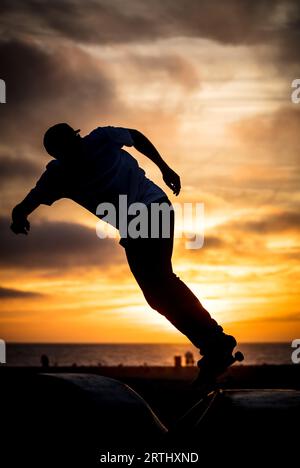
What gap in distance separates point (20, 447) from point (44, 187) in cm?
242

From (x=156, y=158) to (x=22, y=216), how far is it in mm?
1352

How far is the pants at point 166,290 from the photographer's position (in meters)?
5.53

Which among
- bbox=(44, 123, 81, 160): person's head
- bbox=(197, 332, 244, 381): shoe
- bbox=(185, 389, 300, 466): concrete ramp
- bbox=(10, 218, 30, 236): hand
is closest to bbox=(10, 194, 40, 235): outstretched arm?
bbox=(10, 218, 30, 236): hand

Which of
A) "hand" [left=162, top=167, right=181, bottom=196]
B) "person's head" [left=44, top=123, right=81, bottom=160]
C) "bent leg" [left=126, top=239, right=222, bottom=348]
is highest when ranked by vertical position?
"person's head" [left=44, top=123, right=81, bottom=160]

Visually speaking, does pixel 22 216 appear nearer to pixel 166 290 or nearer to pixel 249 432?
pixel 166 290

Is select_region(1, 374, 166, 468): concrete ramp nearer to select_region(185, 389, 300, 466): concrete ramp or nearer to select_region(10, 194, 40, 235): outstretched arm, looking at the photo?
select_region(185, 389, 300, 466): concrete ramp

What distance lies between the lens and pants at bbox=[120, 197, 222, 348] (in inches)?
218

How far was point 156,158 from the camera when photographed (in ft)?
19.7

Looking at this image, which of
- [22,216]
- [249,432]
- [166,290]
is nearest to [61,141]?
[22,216]
